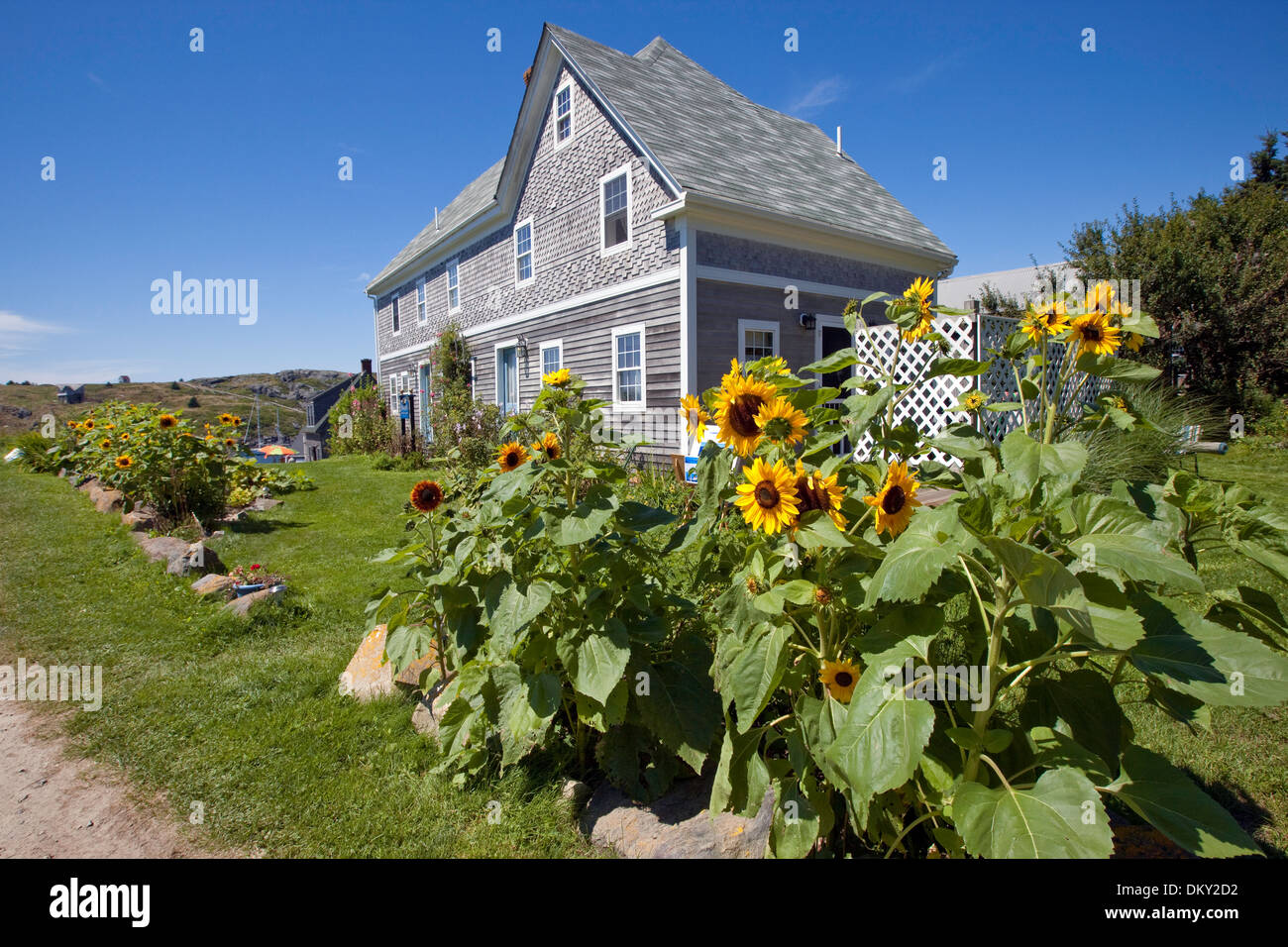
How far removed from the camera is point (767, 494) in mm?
1579

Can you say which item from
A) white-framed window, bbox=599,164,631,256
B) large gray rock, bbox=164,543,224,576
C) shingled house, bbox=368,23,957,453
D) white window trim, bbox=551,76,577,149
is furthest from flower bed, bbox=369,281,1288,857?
white window trim, bbox=551,76,577,149

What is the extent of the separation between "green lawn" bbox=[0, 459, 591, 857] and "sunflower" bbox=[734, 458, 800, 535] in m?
1.41

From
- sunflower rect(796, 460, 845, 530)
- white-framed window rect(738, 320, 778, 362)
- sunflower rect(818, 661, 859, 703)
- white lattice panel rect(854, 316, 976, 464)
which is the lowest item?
sunflower rect(818, 661, 859, 703)

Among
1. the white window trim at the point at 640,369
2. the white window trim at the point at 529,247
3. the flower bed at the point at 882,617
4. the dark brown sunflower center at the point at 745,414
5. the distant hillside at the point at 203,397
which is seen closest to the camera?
the flower bed at the point at 882,617

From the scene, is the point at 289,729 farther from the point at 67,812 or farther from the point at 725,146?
the point at 725,146

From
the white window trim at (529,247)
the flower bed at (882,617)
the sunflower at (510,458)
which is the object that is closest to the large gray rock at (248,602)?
the flower bed at (882,617)

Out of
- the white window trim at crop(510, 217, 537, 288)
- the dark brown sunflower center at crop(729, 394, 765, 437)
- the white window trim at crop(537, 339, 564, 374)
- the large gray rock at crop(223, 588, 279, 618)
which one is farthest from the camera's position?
the white window trim at crop(510, 217, 537, 288)

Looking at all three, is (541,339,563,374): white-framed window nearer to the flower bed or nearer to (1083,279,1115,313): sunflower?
the flower bed

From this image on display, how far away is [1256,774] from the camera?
7.52 feet

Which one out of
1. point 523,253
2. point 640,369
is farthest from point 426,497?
point 523,253

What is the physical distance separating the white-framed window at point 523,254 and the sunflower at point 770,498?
13.0 metres

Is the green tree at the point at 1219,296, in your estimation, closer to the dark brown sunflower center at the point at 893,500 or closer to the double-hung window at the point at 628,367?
the double-hung window at the point at 628,367

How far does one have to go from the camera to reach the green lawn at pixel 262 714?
2.28 metres

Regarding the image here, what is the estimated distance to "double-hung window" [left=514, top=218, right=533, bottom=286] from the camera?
13.8m
